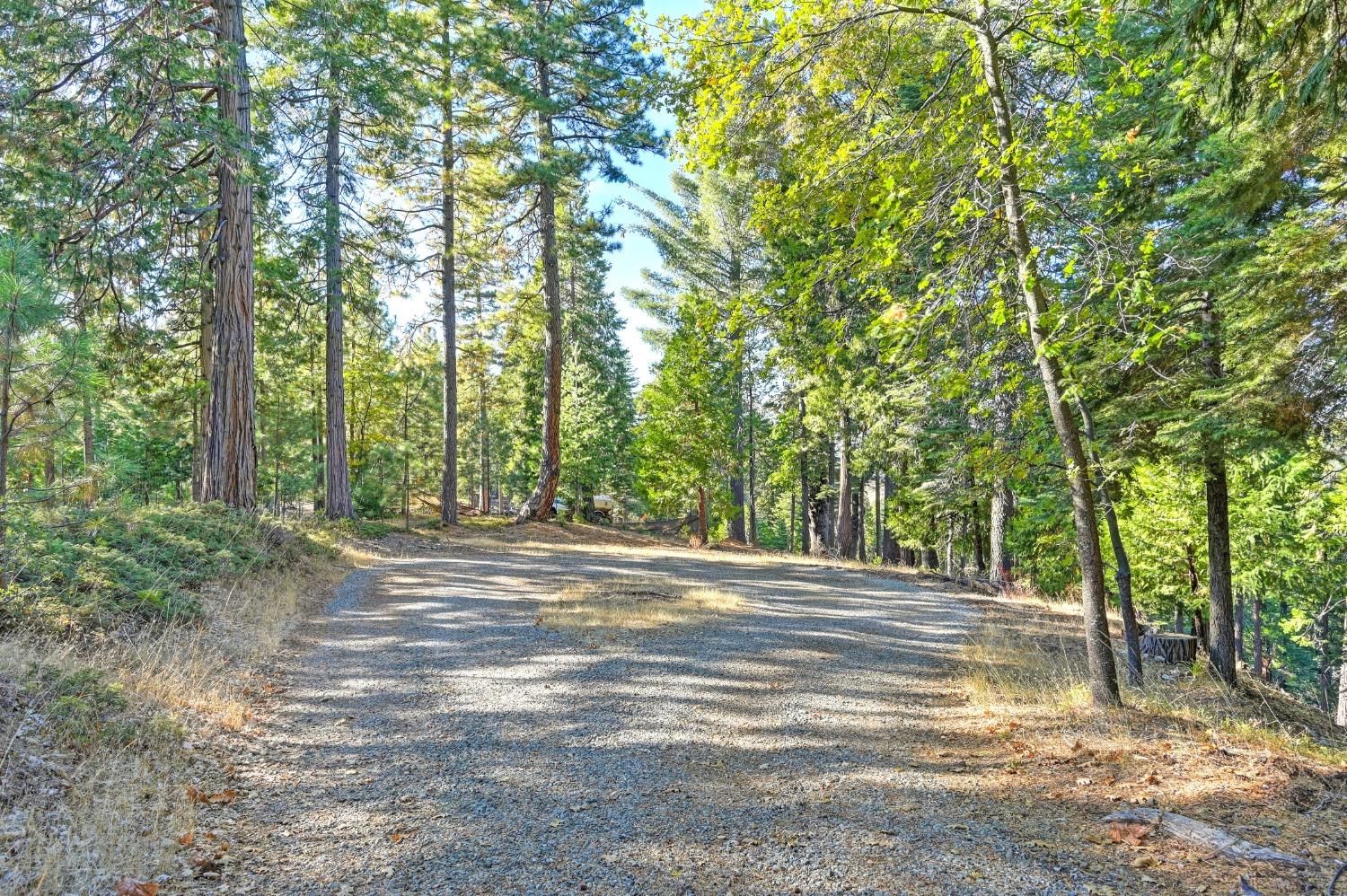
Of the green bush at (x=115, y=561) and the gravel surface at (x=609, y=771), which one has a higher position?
the green bush at (x=115, y=561)

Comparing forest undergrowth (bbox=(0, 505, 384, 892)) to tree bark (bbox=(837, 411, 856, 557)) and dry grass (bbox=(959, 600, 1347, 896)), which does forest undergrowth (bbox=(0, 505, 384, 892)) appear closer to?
dry grass (bbox=(959, 600, 1347, 896))

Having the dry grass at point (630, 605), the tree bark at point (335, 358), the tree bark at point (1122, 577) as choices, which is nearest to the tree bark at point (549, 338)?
the tree bark at point (335, 358)

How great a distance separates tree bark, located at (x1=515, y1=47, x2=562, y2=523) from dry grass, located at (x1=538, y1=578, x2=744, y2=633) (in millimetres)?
8950

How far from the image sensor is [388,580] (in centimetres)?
1097

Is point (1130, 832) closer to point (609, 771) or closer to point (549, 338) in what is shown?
point (609, 771)

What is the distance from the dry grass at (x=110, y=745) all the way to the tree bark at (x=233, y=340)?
499cm

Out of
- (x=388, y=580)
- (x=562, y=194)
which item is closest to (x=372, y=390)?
(x=562, y=194)

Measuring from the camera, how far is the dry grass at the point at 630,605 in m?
8.11

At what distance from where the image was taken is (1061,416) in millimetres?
5148

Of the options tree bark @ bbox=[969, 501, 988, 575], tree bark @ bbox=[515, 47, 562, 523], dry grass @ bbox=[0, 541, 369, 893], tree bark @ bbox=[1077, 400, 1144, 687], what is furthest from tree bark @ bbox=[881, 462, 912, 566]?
dry grass @ bbox=[0, 541, 369, 893]

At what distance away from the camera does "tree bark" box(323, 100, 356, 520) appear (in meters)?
14.9

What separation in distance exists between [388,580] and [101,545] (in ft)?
15.1

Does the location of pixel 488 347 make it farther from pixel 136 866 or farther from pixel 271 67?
pixel 136 866

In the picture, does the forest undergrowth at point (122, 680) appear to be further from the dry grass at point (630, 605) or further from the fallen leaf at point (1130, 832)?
the fallen leaf at point (1130, 832)
